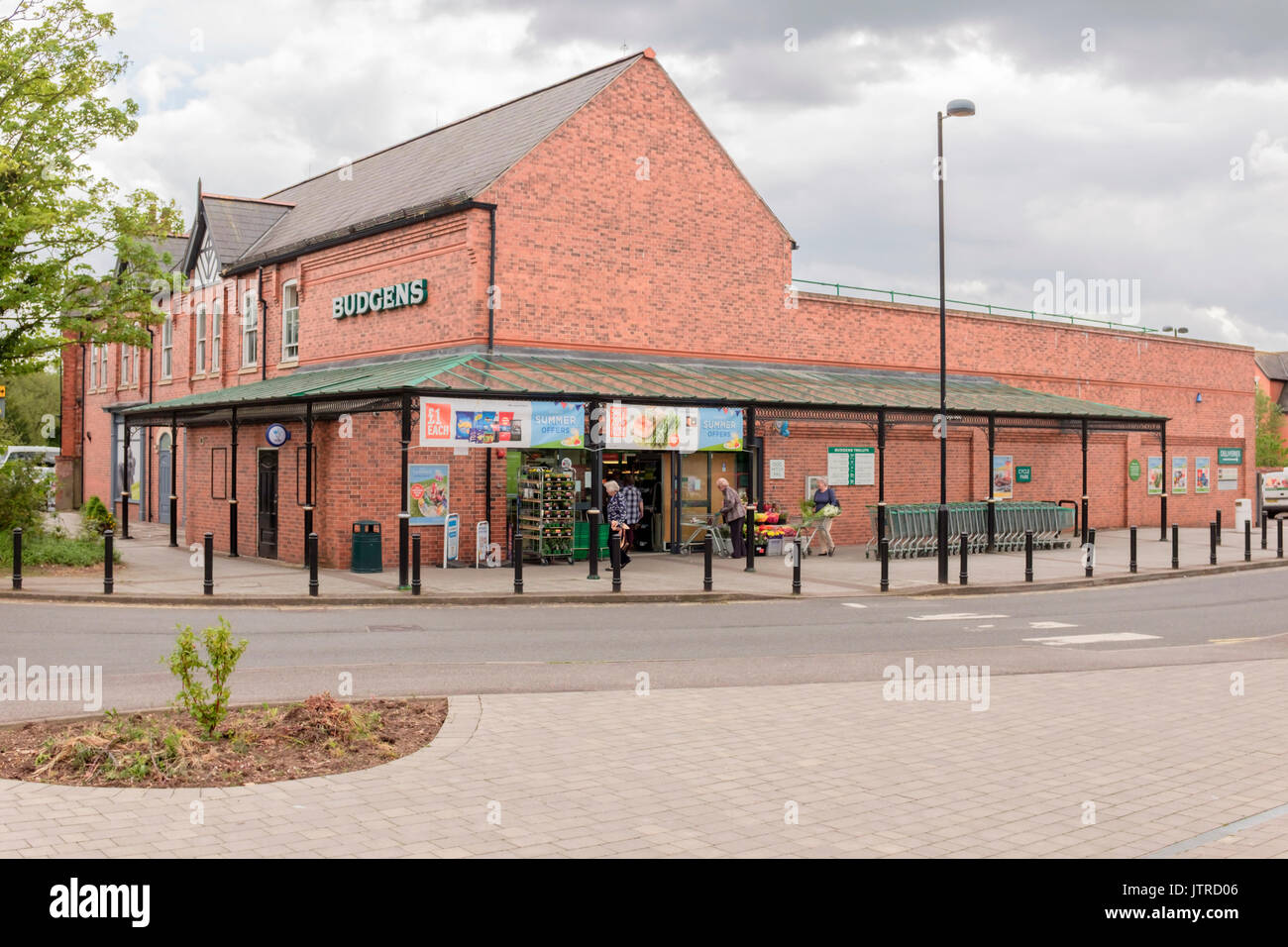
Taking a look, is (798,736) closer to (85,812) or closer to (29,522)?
(85,812)

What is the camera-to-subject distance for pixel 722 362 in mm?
27328

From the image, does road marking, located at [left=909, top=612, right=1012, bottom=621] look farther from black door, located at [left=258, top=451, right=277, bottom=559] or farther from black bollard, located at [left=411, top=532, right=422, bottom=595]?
black door, located at [left=258, top=451, right=277, bottom=559]

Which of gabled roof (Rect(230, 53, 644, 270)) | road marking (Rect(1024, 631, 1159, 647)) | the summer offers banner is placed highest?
gabled roof (Rect(230, 53, 644, 270))

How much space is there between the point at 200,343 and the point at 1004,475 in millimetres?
23910

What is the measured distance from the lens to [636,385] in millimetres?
22734

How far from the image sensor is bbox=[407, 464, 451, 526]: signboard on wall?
72.0 feet

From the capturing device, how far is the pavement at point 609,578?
17.3 meters

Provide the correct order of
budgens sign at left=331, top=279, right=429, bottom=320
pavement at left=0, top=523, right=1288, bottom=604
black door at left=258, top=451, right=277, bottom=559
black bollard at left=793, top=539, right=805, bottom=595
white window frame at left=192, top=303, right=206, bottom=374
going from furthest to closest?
1. white window frame at left=192, top=303, right=206, bottom=374
2. budgens sign at left=331, top=279, right=429, bottom=320
3. black door at left=258, top=451, right=277, bottom=559
4. black bollard at left=793, top=539, right=805, bottom=595
5. pavement at left=0, top=523, right=1288, bottom=604

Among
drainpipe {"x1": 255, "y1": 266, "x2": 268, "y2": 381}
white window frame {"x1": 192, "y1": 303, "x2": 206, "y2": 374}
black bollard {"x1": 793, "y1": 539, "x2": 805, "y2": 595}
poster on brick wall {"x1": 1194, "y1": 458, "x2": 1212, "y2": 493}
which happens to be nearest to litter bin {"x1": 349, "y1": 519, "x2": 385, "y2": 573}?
black bollard {"x1": 793, "y1": 539, "x2": 805, "y2": 595}

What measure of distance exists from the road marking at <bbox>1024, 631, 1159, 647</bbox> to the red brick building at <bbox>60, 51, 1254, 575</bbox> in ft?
31.3

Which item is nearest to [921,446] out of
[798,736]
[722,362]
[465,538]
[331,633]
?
[722,362]

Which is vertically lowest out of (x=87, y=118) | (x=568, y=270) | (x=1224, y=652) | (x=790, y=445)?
(x=1224, y=652)

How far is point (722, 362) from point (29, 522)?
48.3 feet

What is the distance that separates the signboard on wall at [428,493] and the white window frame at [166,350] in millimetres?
19294
